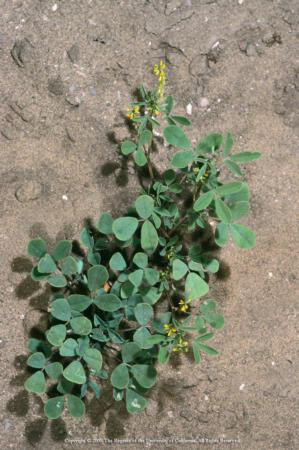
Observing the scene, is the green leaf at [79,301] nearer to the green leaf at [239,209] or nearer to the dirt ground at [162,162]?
the dirt ground at [162,162]

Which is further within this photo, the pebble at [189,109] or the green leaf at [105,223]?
the pebble at [189,109]

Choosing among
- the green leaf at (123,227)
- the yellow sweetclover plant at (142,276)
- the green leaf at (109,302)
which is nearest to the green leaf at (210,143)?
the yellow sweetclover plant at (142,276)

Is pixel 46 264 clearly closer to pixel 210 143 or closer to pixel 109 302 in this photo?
pixel 109 302

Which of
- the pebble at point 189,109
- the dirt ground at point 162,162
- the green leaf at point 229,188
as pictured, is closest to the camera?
the green leaf at point 229,188

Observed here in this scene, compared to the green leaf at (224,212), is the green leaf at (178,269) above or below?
below

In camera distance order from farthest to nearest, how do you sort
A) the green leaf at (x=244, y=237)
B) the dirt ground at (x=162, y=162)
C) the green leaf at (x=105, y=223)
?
the dirt ground at (x=162, y=162)
the green leaf at (x=105, y=223)
the green leaf at (x=244, y=237)

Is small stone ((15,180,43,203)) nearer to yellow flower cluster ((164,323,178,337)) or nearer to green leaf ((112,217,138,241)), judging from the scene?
green leaf ((112,217,138,241))
